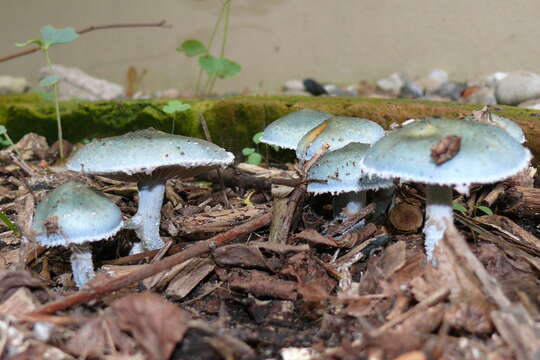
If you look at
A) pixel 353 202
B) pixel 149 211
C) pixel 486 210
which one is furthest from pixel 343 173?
pixel 149 211

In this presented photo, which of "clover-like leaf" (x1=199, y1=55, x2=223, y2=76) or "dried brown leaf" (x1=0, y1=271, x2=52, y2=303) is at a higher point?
"clover-like leaf" (x1=199, y1=55, x2=223, y2=76)

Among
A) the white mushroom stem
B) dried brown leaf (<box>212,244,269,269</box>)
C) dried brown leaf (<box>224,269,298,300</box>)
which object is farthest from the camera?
the white mushroom stem

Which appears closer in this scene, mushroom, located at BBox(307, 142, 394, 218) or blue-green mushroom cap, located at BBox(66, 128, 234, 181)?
blue-green mushroom cap, located at BBox(66, 128, 234, 181)

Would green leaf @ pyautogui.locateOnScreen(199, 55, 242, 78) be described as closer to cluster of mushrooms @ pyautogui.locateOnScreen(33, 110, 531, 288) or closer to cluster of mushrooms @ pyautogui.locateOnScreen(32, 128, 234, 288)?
cluster of mushrooms @ pyautogui.locateOnScreen(33, 110, 531, 288)

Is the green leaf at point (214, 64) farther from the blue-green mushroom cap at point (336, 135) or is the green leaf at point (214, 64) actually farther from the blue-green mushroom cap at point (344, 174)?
the blue-green mushroom cap at point (344, 174)

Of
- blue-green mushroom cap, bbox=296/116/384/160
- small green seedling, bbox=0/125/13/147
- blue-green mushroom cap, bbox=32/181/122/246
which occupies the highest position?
blue-green mushroom cap, bbox=296/116/384/160

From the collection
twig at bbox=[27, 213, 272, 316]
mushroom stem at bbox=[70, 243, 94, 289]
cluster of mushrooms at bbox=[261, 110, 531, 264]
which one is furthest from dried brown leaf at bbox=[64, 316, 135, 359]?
cluster of mushrooms at bbox=[261, 110, 531, 264]

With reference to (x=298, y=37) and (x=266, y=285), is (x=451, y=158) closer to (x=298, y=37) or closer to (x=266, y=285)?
(x=266, y=285)
